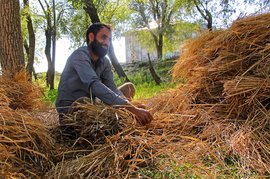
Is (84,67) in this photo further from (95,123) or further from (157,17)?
(157,17)

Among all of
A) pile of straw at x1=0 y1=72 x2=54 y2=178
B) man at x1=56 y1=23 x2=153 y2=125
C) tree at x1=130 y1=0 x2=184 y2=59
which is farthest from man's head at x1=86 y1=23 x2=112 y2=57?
tree at x1=130 y1=0 x2=184 y2=59

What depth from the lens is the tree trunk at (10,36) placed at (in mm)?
3965

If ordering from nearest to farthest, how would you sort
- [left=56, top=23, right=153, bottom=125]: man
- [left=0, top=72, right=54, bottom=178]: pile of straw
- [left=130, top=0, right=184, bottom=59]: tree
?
[left=0, top=72, right=54, bottom=178]: pile of straw → [left=56, top=23, right=153, bottom=125]: man → [left=130, top=0, right=184, bottom=59]: tree

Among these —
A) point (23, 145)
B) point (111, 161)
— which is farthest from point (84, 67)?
point (111, 161)

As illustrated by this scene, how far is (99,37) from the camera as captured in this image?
8.96 ft

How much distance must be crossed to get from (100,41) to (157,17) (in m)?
21.4

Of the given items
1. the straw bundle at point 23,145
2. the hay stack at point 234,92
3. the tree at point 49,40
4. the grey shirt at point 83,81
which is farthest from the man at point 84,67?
the tree at point 49,40

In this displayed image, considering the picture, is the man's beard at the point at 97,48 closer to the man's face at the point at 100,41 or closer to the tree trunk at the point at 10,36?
the man's face at the point at 100,41

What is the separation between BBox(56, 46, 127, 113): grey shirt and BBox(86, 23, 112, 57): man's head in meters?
0.08

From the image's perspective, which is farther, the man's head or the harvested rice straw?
the man's head

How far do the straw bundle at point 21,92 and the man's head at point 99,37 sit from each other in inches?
36.4

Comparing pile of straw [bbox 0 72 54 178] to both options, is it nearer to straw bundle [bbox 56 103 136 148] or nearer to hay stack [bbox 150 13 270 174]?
straw bundle [bbox 56 103 136 148]

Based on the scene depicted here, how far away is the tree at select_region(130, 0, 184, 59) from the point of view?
74.5 feet

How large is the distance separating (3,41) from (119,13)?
17098 millimetres
